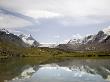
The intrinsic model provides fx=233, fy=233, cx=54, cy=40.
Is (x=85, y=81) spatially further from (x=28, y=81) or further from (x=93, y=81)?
(x=28, y=81)

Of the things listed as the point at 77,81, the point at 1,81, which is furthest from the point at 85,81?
the point at 1,81

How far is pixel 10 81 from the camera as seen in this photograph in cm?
6150

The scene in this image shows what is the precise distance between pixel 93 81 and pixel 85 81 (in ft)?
7.44

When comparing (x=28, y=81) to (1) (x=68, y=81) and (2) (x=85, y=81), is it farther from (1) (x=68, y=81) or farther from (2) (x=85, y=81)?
(2) (x=85, y=81)

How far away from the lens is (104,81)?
2478 inches

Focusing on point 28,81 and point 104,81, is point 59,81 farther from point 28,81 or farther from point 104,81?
point 104,81

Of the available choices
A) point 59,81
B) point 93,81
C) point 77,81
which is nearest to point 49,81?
point 59,81

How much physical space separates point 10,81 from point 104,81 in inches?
989

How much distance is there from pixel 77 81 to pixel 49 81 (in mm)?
7426

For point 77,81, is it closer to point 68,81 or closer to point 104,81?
point 68,81

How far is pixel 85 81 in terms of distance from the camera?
204 feet

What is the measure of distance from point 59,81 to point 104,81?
1252cm

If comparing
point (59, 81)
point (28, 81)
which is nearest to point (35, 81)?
point (28, 81)

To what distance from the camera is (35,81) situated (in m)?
61.5
